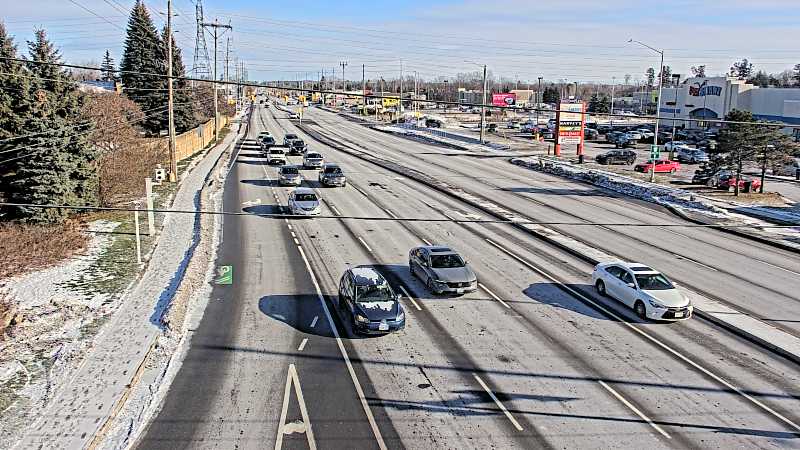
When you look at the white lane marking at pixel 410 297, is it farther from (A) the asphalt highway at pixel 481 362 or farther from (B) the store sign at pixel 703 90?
(B) the store sign at pixel 703 90

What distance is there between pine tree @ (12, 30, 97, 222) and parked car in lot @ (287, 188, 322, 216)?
32.0 ft

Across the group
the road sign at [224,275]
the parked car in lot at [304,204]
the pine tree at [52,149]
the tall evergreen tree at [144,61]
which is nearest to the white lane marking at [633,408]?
the road sign at [224,275]

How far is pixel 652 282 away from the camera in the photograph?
68.0 feet

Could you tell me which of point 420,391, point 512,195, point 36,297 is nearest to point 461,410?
point 420,391

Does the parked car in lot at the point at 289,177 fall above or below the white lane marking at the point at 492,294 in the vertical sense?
above

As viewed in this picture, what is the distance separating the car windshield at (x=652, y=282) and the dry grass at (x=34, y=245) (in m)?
20.8

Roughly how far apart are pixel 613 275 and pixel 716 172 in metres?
27.5

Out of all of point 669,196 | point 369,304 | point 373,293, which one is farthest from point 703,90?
point 369,304

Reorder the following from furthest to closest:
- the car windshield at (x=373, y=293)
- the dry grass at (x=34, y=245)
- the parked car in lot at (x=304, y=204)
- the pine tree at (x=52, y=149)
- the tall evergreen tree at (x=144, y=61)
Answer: the tall evergreen tree at (x=144, y=61)
the parked car in lot at (x=304, y=204)
the pine tree at (x=52, y=149)
the dry grass at (x=34, y=245)
the car windshield at (x=373, y=293)

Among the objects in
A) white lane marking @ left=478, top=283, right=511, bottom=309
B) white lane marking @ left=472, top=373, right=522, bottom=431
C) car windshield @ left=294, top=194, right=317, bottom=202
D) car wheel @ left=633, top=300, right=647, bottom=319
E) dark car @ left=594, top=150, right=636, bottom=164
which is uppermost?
dark car @ left=594, top=150, right=636, bottom=164

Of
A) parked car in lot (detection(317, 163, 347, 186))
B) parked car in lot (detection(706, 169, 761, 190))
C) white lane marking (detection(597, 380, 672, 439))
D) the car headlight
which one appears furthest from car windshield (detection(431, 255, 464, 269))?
parked car in lot (detection(706, 169, 761, 190))

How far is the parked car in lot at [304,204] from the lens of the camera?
112 ft

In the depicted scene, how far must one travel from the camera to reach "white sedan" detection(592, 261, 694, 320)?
1966cm

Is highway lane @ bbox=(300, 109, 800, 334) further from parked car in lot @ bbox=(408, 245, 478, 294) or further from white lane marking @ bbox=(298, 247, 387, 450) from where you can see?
white lane marking @ bbox=(298, 247, 387, 450)
